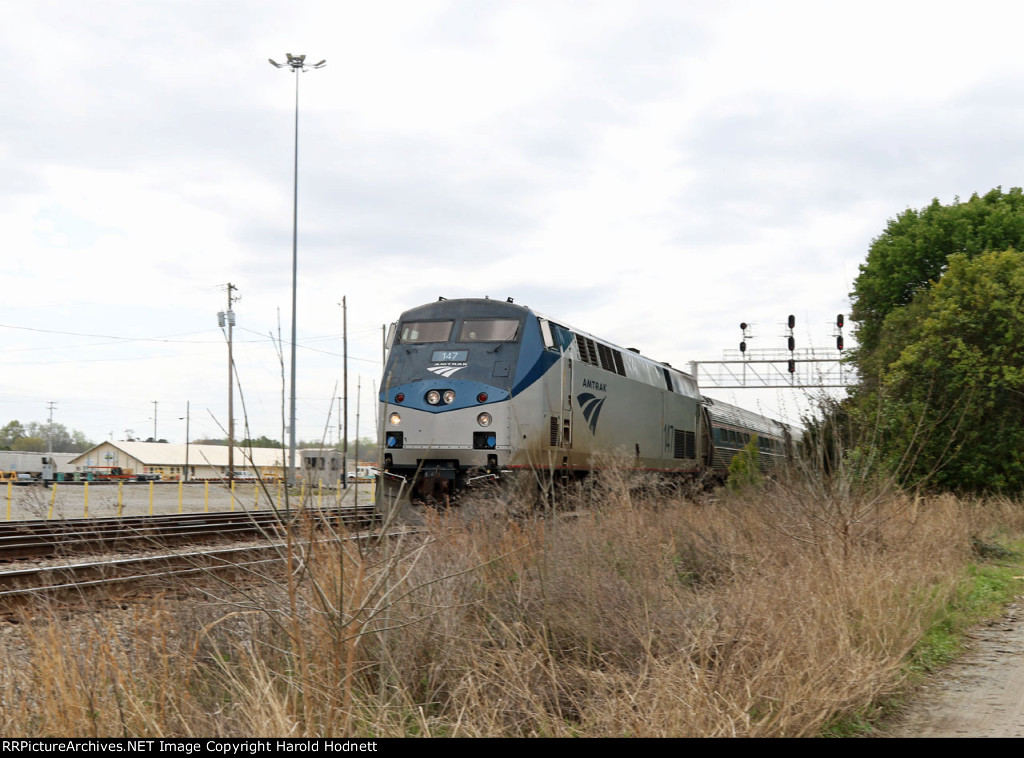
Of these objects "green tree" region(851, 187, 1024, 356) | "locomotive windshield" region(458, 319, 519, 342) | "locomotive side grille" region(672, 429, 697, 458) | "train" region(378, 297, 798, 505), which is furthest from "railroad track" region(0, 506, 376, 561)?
"green tree" region(851, 187, 1024, 356)

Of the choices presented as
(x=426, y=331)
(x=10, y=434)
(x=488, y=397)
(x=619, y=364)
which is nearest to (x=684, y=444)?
(x=619, y=364)

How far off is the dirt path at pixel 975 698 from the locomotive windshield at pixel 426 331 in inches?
397

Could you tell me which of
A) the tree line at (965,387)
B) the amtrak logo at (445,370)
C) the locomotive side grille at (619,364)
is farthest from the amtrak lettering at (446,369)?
the tree line at (965,387)

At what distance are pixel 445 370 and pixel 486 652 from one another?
1029 cm

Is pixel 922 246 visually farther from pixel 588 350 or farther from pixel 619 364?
pixel 588 350

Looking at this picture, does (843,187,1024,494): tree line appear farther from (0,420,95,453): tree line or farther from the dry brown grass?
(0,420,95,453): tree line

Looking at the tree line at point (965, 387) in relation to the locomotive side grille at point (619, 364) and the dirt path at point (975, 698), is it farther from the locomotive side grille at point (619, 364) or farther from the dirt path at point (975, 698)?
the dirt path at point (975, 698)

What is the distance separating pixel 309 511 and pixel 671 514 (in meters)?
7.71

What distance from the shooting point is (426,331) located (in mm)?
16188

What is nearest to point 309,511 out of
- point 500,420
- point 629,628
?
point 629,628

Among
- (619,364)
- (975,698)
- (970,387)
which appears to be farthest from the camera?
(970,387)

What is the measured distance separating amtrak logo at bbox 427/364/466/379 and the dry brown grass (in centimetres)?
735

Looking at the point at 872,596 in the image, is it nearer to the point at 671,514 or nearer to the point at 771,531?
the point at 771,531

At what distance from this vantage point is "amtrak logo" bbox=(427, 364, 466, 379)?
15.3 metres
